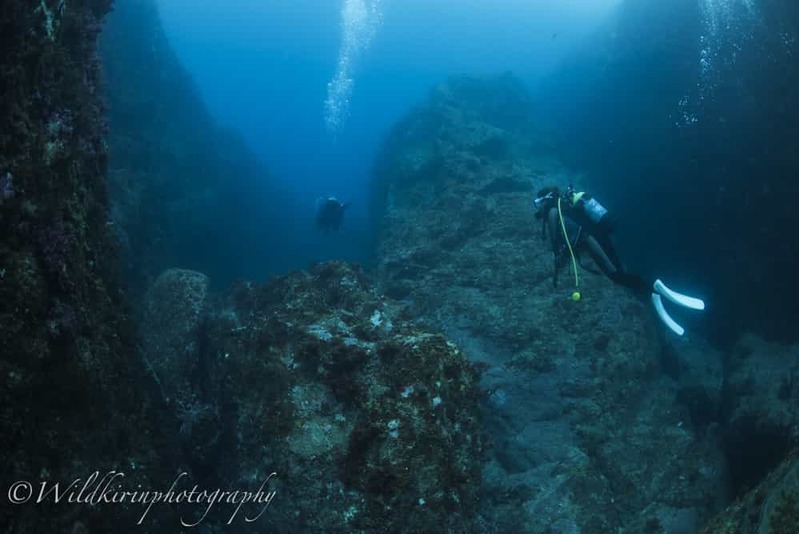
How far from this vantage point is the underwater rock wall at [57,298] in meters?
3.09

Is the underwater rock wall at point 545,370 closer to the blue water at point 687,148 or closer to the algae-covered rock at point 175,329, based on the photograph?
the blue water at point 687,148

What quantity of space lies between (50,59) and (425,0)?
A: 303 ft

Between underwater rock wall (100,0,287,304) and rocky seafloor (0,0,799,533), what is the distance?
669 centimetres

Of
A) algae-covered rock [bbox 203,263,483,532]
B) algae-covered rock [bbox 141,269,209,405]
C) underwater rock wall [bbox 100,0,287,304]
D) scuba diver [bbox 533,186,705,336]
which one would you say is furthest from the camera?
underwater rock wall [bbox 100,0,287,304]

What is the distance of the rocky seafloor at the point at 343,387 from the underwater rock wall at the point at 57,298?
2 cm

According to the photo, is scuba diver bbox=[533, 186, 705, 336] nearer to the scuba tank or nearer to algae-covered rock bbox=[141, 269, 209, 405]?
the scuba tank

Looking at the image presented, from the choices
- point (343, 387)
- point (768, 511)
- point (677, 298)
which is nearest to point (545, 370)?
point (677, 298)

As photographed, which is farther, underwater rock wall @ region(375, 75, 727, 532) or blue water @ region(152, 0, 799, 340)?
blue water @ region(152, 0, 799, 340)

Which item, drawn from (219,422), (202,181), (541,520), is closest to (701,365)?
(541,520)

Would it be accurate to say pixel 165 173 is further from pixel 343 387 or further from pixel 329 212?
pixel 343 387

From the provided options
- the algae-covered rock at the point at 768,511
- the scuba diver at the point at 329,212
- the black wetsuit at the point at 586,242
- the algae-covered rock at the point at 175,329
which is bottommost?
the algae-covered rock at the point at 768,511

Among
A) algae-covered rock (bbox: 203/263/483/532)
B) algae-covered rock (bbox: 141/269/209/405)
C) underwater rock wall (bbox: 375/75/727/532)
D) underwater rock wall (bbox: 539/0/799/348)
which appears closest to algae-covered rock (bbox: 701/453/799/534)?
algae-covered rock (bbox: 203/263/483/532)

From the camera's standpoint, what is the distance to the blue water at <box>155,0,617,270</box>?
2618 inches

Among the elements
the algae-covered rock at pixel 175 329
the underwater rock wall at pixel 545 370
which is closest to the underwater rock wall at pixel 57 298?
the algae-covered rock at pixel 175 329
